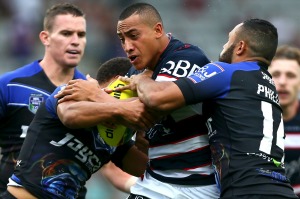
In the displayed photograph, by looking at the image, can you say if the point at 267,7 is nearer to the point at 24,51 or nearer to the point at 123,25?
the point at 24,51

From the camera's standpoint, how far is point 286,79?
29.2 feet

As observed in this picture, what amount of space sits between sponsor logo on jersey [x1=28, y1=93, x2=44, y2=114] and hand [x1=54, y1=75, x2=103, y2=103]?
187 centimetres

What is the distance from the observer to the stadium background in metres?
17.4

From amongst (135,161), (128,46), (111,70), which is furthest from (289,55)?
(128,46)

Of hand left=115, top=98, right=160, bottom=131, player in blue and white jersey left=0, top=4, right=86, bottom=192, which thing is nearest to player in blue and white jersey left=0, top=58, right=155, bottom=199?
hand left=115, top=98, right=160, bottom=131

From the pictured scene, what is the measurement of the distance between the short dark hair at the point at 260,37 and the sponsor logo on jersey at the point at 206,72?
42 cm

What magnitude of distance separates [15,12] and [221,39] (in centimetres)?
501

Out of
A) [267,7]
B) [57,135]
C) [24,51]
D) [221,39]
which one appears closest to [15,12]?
[24,51]

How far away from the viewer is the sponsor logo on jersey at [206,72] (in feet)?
18.3

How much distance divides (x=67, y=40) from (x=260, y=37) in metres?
3.25

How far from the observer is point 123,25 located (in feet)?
20.1

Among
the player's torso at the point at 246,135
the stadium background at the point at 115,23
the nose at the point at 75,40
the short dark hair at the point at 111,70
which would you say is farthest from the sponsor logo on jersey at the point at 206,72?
the stadium background at the point at 115,23

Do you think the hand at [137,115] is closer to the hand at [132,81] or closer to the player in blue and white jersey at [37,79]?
the hand at [132,81]

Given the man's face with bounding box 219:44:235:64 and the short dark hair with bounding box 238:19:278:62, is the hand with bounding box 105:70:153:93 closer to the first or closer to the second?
the man's face with bounding box 219:44:235:64
